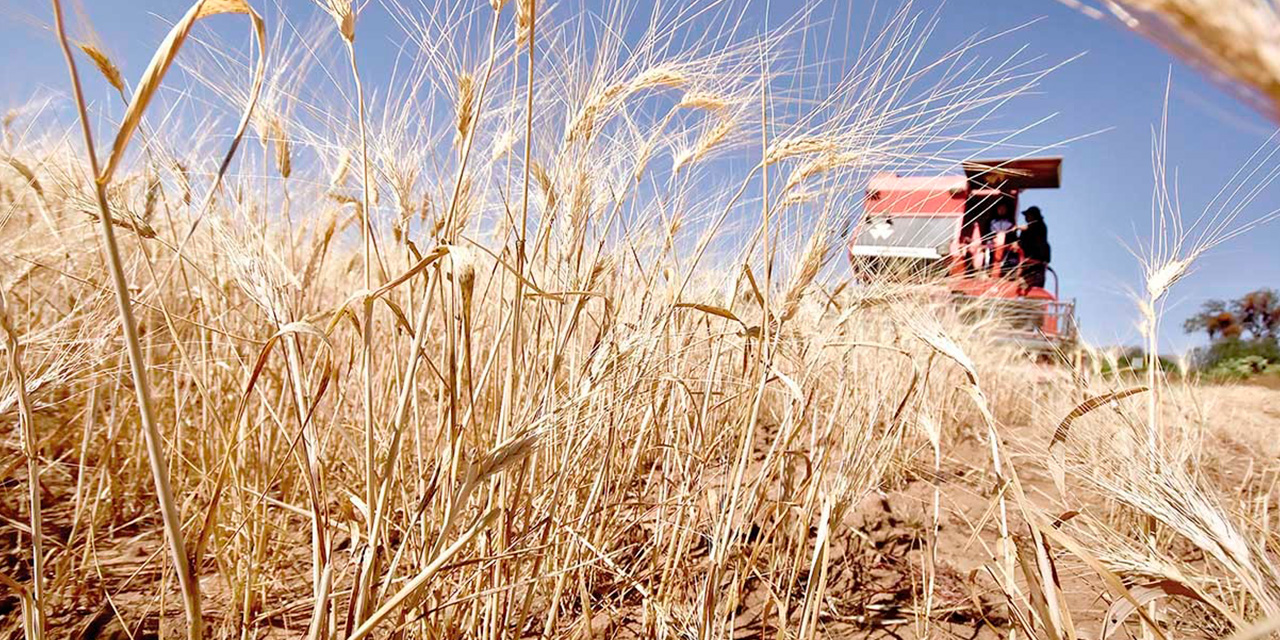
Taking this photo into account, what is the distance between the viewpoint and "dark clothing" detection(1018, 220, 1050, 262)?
7.07 meters

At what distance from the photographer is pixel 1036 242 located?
7.18 m

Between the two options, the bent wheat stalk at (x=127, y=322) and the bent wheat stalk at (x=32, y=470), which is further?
the bent wheat stalk at (x=32, y=470)

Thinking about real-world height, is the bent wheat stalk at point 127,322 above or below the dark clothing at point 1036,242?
below

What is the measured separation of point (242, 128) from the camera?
45cm

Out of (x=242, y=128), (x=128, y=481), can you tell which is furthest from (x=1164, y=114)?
(x=128, y=481)

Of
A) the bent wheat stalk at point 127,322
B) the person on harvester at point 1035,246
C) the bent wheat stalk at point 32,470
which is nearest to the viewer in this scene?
the bent wheat stalk at point 127,322

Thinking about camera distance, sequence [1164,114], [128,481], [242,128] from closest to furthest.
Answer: [242,128] < [1164,114] < [128,481]

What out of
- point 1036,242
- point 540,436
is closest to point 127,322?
point 540,436

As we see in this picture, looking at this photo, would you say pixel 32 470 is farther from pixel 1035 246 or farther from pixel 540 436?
pixel 1035 246

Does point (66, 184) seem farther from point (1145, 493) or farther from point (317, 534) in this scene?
point (1145, 493)

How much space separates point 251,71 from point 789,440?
1.17m

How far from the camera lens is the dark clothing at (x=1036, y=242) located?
7066 millimetres

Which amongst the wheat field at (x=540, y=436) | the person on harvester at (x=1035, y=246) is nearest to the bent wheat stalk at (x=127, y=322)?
the wheat field at (x=540, y=436)

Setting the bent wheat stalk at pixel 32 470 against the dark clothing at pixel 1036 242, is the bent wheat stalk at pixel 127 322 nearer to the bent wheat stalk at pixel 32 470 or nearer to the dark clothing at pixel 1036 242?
the bent wheat stalk at pixel 32 470
